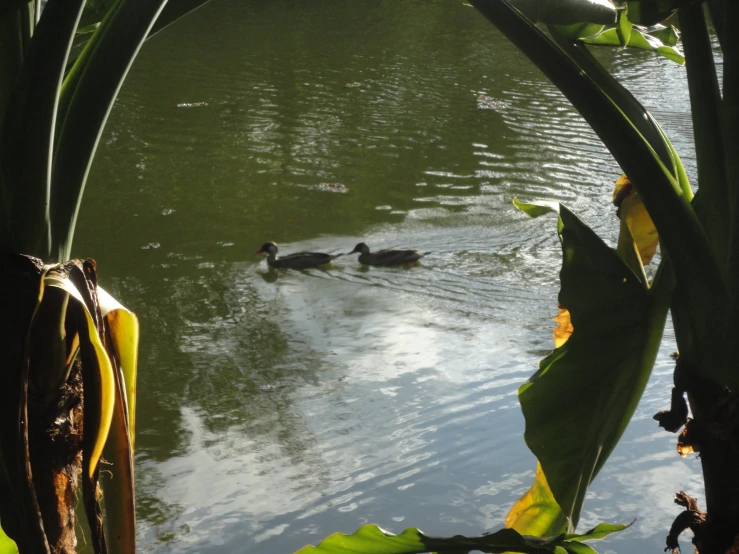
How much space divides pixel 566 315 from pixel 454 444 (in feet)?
6.24

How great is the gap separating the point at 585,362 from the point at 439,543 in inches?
19.3

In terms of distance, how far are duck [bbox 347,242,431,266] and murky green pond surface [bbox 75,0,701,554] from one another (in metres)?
0.09

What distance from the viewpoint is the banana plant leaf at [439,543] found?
4.83 ft

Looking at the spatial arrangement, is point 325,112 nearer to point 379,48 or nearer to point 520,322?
point 379,48

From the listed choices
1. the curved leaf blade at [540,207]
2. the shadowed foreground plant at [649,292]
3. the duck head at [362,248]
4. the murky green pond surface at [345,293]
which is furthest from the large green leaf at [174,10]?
the duck head at [362,248]

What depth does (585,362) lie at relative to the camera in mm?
1719

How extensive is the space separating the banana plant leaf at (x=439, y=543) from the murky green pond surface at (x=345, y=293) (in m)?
1.71

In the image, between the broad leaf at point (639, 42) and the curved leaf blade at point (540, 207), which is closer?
the curved leaf blade at point (540, 207)

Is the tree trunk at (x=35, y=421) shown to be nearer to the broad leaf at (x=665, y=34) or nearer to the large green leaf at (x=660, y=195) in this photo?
the large green leaf at (x=660, y=195)

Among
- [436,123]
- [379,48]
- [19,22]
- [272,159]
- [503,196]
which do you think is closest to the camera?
[19,22]

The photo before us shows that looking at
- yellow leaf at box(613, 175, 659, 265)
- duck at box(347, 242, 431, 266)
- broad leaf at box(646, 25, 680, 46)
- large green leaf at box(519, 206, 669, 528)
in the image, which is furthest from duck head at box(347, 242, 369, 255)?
large green leaf at box(519, 206, 669, 528)

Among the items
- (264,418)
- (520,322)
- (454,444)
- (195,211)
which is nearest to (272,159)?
(195,211)

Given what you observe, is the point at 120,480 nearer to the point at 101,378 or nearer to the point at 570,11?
the point at 101,378

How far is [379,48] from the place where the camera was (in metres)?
15.2
